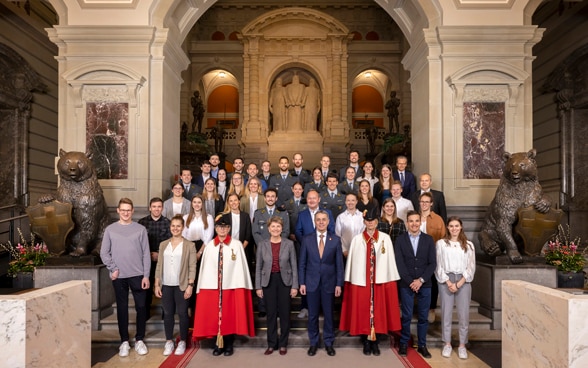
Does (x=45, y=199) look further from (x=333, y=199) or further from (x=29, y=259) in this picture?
(x=333, y=199)

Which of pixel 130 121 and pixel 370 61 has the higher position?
pixel 370 61

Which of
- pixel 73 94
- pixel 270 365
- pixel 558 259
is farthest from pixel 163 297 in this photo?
pixel 558 259

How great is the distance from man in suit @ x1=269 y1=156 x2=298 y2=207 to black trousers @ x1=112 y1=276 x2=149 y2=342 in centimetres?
265

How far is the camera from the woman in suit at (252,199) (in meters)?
7.15

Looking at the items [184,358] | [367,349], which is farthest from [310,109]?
[184,358]

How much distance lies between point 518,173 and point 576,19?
6922 millimetres

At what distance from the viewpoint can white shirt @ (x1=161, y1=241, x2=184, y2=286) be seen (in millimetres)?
5852

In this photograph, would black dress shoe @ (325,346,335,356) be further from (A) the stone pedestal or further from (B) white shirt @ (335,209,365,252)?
(A) the stone pedestal

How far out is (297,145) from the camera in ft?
60.3

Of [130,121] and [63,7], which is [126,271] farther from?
[63,7]

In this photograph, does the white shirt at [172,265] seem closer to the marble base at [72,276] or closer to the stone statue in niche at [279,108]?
the marble base at [72,276]

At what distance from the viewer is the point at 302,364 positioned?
5.51 metres

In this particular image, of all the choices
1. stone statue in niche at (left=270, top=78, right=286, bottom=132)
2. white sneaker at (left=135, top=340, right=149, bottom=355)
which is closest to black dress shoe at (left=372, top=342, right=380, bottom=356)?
white sneaker at (left=135, top=340, right=149, bottom=355)

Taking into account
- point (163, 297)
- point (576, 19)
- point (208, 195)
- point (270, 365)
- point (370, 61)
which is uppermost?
point (370, 61)
